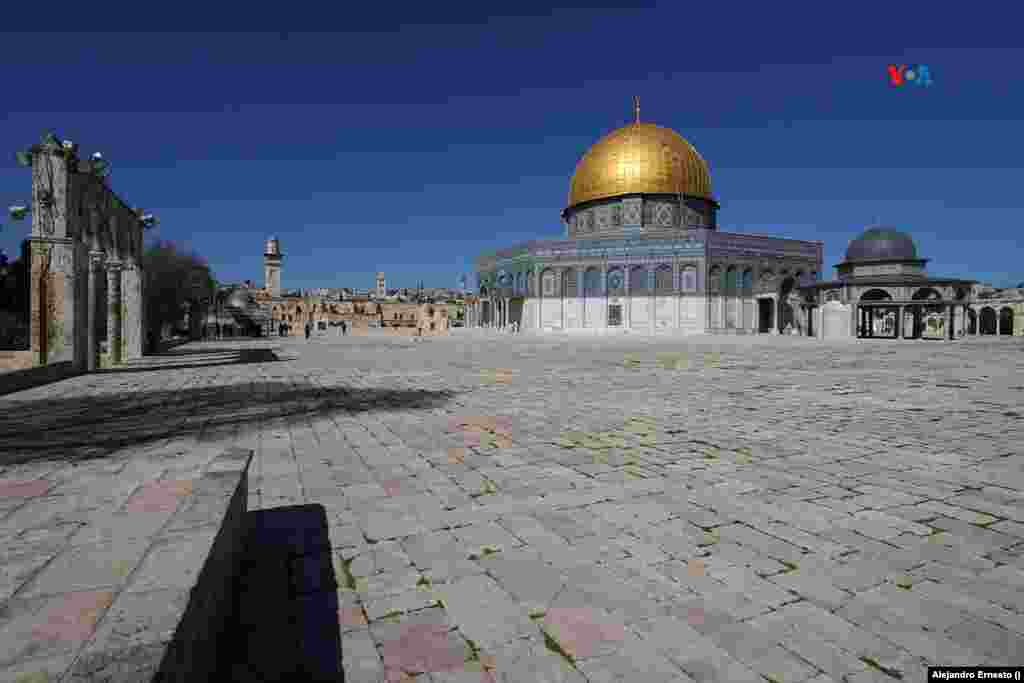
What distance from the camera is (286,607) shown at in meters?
2.46

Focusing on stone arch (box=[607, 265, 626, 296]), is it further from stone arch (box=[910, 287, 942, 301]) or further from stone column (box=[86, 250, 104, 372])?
stone column (box=[86, 250, 104, 372])

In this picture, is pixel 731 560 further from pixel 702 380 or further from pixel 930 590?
pixel 702 380

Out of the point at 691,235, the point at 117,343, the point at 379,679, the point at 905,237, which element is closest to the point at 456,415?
the point at 379,679

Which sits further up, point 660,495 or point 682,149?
point 682,149

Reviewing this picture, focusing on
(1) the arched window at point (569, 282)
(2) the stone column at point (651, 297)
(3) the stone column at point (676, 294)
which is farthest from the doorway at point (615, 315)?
(3) the stone column at point (676, 294)

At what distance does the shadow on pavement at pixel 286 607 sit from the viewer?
2.04m

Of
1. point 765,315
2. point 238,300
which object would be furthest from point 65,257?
point 765,315

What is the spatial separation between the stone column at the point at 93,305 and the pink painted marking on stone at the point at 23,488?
10.5 meters

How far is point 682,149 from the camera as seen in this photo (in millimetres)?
50906

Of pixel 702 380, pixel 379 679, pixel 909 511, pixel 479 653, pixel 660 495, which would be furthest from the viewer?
pixel 702 380

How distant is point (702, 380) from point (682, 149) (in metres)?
45.6

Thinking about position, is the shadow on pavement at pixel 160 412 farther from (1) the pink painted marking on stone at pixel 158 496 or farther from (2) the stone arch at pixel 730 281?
(2) the stone arch at pixel 730 281

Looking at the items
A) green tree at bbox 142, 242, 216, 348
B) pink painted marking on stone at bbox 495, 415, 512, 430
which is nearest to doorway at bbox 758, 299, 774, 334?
green tree at bbox 142, 242, 216, 348

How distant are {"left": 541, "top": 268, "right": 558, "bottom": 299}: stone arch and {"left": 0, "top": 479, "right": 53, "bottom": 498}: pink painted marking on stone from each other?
4685cm
